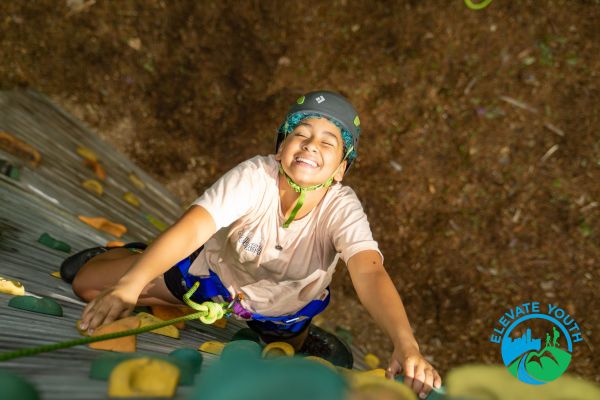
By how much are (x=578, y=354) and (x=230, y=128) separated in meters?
2.53

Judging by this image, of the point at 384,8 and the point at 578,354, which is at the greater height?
the point at 384,8

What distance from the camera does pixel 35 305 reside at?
4.25 feet

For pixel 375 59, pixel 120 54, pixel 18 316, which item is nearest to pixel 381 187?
pixel 375 59

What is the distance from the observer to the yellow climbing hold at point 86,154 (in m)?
2.68

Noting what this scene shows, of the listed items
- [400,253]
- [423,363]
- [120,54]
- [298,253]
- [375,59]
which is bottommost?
[423,363]

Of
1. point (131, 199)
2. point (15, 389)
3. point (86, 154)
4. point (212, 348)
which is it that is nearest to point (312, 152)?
point (212, 348)

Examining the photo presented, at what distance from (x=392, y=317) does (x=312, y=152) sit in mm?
550

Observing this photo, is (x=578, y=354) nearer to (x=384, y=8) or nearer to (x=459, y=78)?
(x=459, y=78)

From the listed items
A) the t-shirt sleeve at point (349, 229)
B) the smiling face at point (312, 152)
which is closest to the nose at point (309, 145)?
the smiling face at point (312, 152)

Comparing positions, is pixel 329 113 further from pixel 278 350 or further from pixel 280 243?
pixel 278 350

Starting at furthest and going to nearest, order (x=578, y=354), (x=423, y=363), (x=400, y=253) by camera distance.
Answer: (x=400, y=253) → (x=578, y=354) → (x=423, y=363)

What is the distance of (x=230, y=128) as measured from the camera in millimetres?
3264

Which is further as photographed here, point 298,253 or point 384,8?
point 384,8

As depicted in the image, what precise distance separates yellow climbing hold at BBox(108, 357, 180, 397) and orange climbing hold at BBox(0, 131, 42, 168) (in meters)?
1.73
